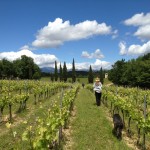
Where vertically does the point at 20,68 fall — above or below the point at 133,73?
above

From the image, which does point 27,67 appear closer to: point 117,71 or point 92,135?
point 117,71

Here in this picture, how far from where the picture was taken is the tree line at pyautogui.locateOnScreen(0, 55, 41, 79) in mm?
96188

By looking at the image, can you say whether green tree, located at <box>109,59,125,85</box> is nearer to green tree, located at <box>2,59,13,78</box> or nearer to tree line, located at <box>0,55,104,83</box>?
tree line, located at <box>0,55,104,83</box>

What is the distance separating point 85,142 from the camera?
1066cm

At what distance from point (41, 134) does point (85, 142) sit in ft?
14.6

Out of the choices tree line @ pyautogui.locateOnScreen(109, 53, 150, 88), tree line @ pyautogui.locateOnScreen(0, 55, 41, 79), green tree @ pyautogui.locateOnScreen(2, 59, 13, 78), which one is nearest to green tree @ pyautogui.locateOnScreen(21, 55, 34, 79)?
tree line @ pyautogui.locateOnScreen(0, 55, 41, 79)

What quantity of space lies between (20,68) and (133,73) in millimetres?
44979

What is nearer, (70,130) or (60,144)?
(60,144)

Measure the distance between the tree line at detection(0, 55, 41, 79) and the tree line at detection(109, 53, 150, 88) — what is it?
30.2m

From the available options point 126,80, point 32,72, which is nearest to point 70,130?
point 126,80

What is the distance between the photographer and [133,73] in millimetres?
78562

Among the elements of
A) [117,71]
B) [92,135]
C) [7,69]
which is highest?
[7,69]

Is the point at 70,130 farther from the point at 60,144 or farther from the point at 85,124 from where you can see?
the point at 60,144

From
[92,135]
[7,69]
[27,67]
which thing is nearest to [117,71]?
[27,67]
